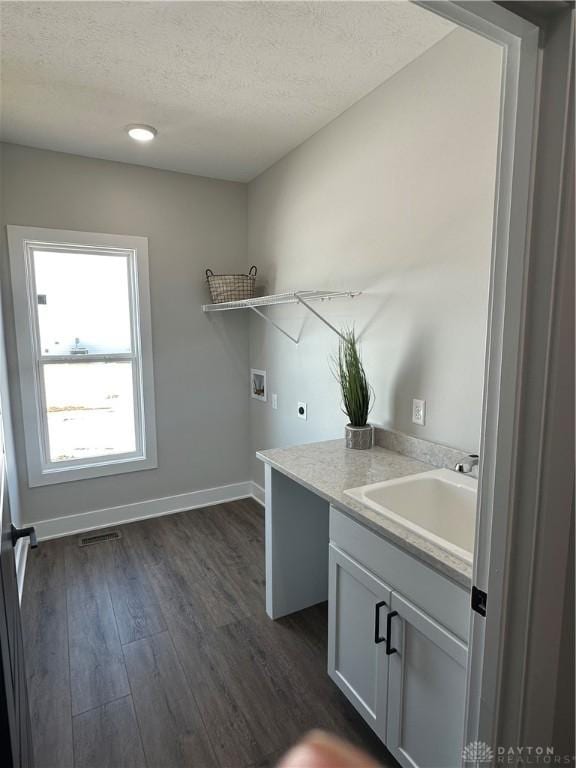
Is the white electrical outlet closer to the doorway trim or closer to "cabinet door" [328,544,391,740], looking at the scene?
"cabinet door" [328,544,391,740]

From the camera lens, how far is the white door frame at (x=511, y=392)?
75 cm

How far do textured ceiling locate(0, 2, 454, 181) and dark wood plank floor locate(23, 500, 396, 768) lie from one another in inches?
103

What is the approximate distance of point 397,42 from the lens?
1.75m

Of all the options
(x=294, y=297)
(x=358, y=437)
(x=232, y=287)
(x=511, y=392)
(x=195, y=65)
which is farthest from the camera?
(x=232, y=287)

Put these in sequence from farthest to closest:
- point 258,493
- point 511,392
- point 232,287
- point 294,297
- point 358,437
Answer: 1. point 258,493
2. point 232,287
3. point 294,297
4. point 358,437
5. point 511,392

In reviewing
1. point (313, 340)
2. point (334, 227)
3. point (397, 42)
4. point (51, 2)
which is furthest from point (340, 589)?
point (51, 2)

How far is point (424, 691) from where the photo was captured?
1228mm

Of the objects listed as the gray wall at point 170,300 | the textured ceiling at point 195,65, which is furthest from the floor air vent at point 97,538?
the textured ceiling at point 195,65

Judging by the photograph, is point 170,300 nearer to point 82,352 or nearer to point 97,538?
point 82,352

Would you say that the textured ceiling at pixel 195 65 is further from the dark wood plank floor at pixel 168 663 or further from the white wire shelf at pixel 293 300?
the dark wood plank floor at pixel 168 663

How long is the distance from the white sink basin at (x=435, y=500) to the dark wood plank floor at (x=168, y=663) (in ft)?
2.57

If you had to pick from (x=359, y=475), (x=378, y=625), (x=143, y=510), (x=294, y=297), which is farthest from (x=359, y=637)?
(x=143, y=510)

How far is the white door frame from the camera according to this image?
745 mm

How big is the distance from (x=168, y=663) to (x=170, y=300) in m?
2.35
